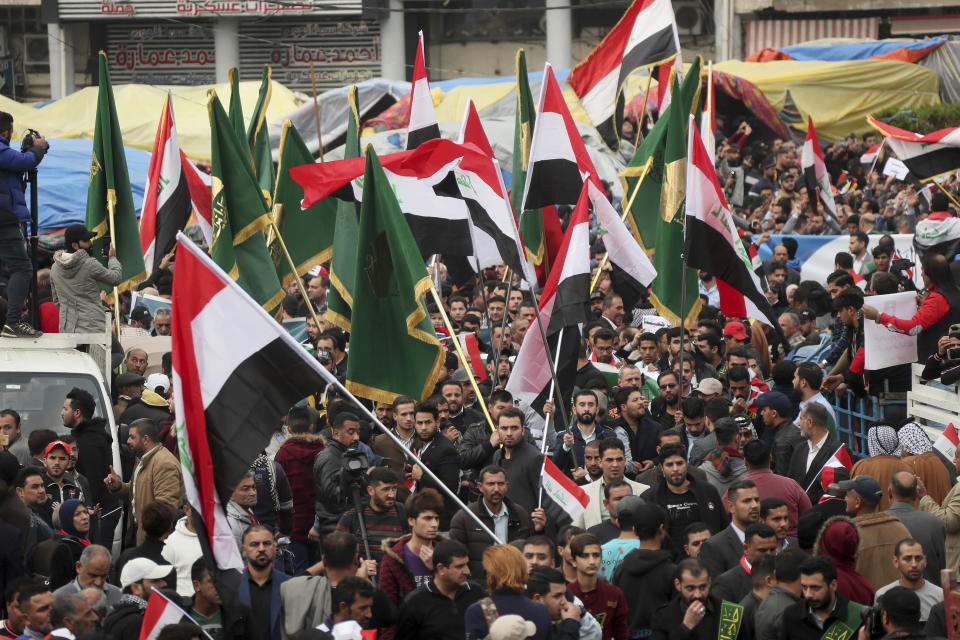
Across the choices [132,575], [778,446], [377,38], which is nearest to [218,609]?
[132,575]

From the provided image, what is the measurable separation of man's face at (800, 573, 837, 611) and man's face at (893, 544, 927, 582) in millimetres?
479

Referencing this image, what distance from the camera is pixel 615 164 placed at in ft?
78.5

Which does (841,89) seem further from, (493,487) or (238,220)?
(493,487)

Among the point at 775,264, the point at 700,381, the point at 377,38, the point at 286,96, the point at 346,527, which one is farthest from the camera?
the point at 377,38

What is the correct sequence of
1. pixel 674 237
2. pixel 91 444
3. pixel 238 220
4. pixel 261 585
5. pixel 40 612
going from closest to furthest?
pixel 40 612, pixel 261 585, pixel 91 444, pixel 674 237, pixel 238 220

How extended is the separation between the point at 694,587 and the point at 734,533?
0.94m

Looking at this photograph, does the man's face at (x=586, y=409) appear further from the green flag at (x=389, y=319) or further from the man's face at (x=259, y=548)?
the man's face at (x=259, y=548)

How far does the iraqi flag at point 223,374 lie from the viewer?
6824 mm

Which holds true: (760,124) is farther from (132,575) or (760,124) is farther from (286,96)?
(132,575)

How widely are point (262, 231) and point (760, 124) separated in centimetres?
1613

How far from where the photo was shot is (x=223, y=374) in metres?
6.97

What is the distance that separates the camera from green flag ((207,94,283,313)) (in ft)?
41.4

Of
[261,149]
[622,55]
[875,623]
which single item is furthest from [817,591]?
[261,149]

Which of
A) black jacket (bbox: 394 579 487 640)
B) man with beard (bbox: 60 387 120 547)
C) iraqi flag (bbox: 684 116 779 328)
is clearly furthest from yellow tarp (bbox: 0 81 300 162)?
black jacket (bbox: 394 579 487 640)
